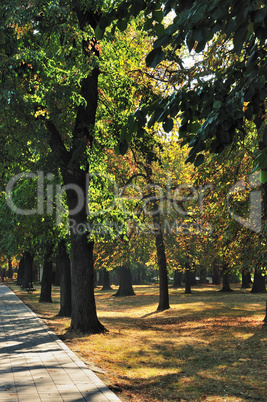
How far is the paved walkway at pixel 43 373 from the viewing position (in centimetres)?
664

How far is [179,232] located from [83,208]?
15.2 metres

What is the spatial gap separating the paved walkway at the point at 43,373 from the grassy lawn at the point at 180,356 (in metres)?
0.54

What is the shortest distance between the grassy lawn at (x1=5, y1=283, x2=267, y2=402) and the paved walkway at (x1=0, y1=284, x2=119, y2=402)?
0.54 meters

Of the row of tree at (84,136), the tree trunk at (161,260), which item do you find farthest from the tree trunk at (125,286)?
the row of tree at (84,136)

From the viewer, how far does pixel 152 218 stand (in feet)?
82.1

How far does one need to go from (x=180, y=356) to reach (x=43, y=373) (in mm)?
4977

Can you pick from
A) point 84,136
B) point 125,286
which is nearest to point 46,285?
point 125,286

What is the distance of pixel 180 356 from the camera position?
12.2 m

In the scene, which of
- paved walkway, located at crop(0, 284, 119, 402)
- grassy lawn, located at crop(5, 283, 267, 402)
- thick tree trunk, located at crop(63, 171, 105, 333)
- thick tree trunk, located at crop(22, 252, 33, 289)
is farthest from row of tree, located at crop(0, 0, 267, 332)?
thick tree trunk, located at crop(22, 252, 33, 289)

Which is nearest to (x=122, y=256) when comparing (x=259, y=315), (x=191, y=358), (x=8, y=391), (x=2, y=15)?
(x=259, y=315)

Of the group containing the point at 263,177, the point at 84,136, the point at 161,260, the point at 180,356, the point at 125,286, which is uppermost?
the point at 84,136

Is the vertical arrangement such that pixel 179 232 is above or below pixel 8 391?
above

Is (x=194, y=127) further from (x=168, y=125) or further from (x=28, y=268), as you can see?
(x=28, y=268)

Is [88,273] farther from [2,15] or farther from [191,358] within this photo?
→ [2,15]
